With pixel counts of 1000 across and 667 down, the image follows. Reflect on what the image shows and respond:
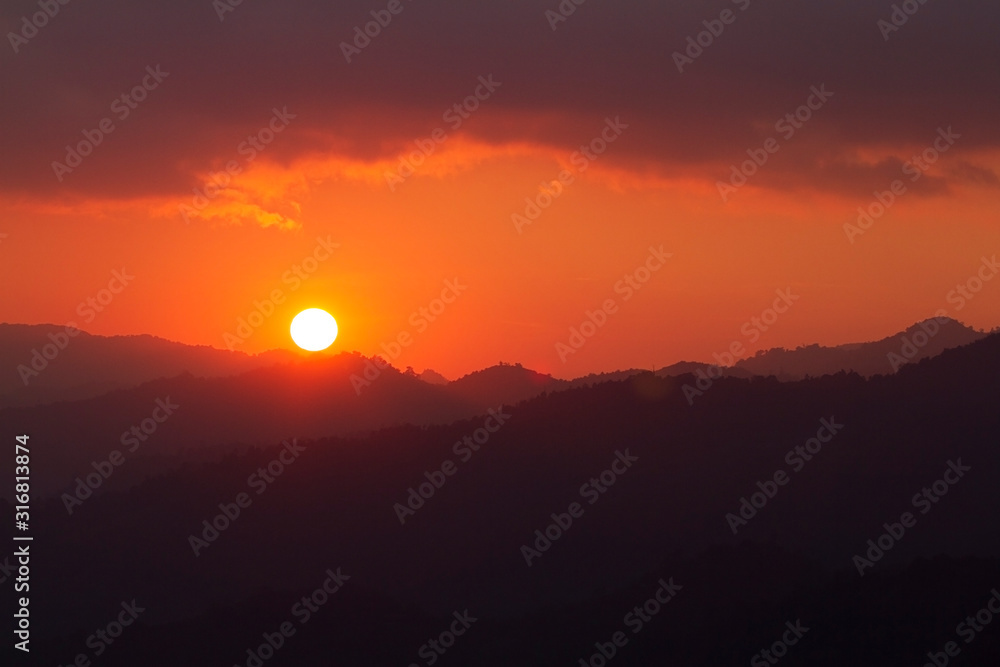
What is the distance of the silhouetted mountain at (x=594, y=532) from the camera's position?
7700cm

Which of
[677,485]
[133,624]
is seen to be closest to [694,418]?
[677,485]

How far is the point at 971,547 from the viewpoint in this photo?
3531 inches

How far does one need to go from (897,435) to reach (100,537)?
10231 centimetres

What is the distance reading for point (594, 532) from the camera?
358 ft

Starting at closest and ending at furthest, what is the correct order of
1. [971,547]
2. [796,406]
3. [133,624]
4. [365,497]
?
[971,547]
[133,624]
[796,406]
[365,497]

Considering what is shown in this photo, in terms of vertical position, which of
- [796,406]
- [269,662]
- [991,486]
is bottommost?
[269,662]

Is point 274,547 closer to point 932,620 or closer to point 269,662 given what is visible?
point 269,662

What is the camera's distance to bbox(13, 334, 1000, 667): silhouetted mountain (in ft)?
253

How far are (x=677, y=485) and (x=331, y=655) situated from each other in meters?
43.6

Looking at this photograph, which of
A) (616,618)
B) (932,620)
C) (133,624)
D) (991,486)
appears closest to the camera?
(932,620)

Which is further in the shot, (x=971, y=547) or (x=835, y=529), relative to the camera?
(x=835, y=529)

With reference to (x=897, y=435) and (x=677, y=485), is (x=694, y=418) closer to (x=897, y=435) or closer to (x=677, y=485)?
(x=677, y=485)

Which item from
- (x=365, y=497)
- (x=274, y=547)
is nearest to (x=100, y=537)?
(x=274, y=547)

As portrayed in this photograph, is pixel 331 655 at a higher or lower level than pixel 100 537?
lower
